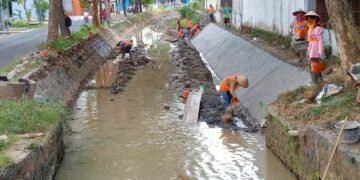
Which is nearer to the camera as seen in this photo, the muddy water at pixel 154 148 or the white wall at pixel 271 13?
the muddy water at pixel 154 148

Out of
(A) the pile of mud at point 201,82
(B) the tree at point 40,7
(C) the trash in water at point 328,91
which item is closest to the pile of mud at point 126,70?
(A) the pile of mud at point 201,82

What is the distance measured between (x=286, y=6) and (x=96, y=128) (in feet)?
32.8

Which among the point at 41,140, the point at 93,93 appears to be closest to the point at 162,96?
the point at 93,93

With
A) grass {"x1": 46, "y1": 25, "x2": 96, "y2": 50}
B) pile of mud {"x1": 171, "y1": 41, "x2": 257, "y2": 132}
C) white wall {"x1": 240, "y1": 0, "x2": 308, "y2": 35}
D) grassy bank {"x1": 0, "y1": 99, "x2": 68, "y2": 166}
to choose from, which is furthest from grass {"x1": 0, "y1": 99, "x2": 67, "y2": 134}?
white wall {"x1": 240, "y1": 0, "x2": 308, "y2": 35}

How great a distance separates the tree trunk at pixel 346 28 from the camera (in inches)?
408

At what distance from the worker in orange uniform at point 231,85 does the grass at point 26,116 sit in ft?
14.1

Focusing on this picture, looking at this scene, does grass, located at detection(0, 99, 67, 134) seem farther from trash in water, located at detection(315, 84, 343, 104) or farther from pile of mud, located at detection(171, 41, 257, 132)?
trash in water, located at detection(315, 84, 343, 104)

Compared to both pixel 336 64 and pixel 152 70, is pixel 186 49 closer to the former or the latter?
pixel 152 70

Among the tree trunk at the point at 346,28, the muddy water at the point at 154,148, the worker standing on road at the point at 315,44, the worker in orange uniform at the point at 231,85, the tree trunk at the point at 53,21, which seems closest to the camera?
the muddy water at the point at 154,148

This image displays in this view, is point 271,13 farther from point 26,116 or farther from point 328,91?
point 26,116

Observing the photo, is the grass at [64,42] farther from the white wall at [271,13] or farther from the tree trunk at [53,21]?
the white wall at [271,13]

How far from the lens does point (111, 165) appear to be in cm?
1073

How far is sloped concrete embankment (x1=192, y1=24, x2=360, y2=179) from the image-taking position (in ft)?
24.7

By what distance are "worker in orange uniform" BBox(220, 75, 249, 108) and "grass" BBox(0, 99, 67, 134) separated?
430cm
